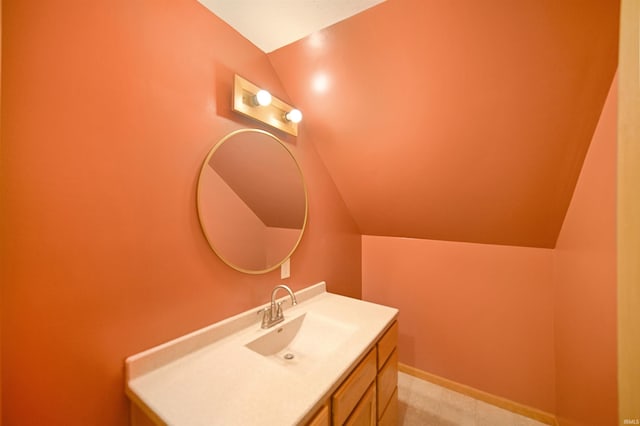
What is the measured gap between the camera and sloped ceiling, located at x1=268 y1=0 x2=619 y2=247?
884 millimetres

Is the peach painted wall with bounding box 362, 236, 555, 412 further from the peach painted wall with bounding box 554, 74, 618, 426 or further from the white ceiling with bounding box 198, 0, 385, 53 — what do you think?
the white ceiling with bounding box 198, 0, 385, 53

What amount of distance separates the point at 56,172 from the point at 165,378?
73cm

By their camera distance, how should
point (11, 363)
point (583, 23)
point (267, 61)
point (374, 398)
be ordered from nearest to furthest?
point (11, 363) → point (583, 23) → point (374, 398) → point (267, 61)

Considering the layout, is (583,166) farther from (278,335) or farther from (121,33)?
(121,33)

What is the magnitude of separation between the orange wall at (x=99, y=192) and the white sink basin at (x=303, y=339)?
0.30 meters

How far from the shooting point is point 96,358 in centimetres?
70

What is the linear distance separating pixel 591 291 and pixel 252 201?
1.65m

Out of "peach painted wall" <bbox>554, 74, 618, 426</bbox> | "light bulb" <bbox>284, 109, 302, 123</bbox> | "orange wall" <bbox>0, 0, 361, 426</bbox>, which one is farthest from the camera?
"light bulb" <bbox>284, 109, 302, 123</bbox>

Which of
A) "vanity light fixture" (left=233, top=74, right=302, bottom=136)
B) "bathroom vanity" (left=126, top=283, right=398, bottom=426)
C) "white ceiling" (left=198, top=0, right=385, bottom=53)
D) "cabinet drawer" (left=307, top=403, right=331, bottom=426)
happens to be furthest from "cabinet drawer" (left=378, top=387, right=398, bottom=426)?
"white ceiling" (left=198, top=0, right=385, bottom=53)

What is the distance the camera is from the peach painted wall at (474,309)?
61.8 inches

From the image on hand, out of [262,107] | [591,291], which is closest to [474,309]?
[591,291]

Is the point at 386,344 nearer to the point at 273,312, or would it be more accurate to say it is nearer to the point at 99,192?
the point at 273,312

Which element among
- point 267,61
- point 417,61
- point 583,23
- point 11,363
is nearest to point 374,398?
point 11,363

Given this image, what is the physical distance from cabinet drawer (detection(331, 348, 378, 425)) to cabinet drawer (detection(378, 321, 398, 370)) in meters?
0.06
